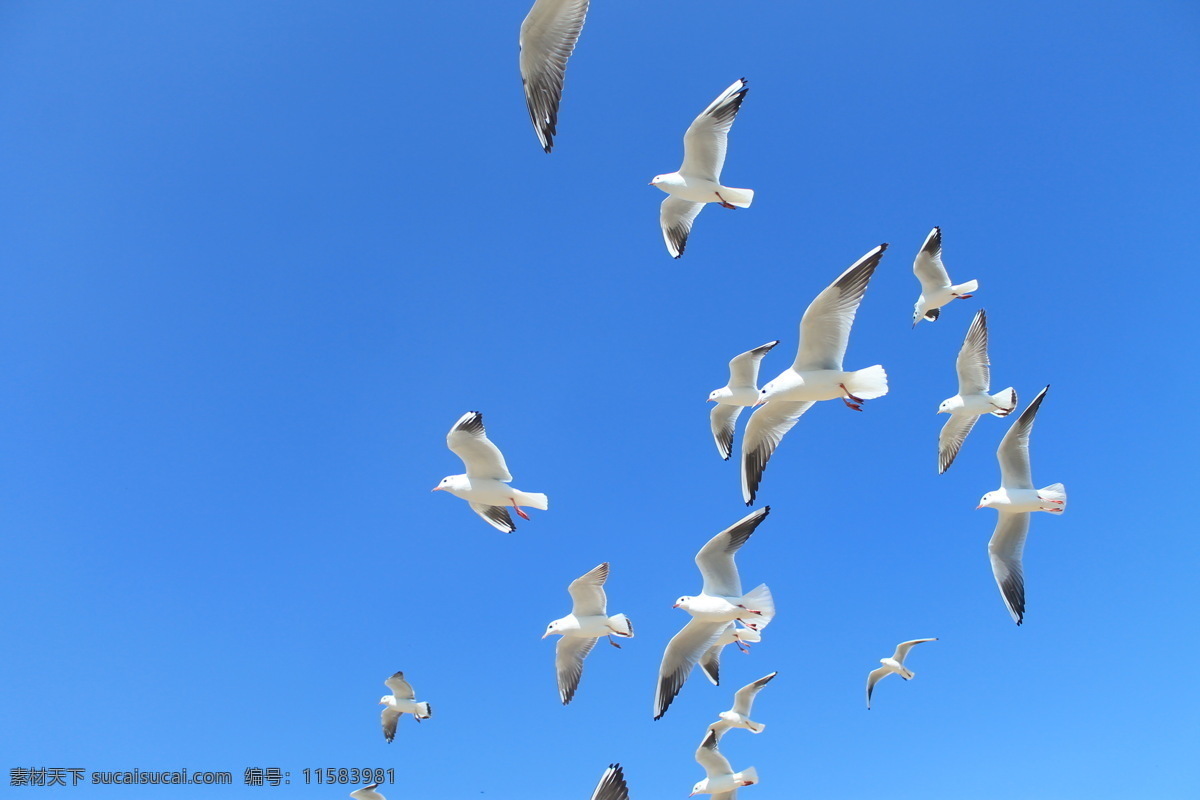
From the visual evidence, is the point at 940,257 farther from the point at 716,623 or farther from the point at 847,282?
the point at 716,623

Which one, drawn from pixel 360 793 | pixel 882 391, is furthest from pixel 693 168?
pixel 360 793

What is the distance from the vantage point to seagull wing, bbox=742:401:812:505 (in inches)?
448

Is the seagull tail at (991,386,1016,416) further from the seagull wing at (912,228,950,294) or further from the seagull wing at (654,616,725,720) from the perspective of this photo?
the seagull wing at (654,616,725,720)

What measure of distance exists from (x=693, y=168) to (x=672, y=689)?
6.77 metres

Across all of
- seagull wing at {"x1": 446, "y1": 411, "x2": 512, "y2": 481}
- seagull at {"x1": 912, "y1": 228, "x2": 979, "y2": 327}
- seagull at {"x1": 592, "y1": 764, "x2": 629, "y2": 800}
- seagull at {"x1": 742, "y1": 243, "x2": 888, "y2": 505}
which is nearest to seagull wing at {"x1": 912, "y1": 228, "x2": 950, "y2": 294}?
seagull at {"x1": 912, "y1": 228, "x2": 979, "y2": 327}

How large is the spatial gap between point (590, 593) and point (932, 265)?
25.0ft

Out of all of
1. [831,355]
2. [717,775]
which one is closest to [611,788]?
[831,355]

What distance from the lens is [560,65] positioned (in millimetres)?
8375

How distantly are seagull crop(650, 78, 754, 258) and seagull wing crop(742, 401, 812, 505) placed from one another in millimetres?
2759

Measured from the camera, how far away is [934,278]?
14.3 metres

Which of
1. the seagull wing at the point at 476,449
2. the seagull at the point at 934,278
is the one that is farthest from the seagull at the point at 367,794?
the seagull at the point at 934,278

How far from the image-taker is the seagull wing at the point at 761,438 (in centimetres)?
1139

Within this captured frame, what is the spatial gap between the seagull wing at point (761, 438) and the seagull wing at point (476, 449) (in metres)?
3.09

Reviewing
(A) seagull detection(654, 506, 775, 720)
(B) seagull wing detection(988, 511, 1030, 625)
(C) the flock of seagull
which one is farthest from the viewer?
(B) seagull wing detection(988, 511, 1030, 625)
